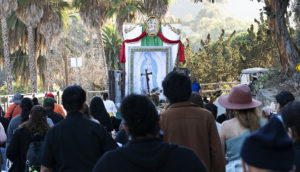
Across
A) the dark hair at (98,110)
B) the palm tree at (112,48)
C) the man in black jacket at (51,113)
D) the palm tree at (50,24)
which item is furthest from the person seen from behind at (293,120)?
the palm tree at (112,48)

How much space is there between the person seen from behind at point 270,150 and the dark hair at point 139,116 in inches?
24.6

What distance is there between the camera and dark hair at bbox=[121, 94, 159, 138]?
270cm

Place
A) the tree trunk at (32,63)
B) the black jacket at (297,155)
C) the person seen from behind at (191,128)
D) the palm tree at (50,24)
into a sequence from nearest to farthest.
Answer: the black jacket at (297,155), the person seen from behind at (191,128), the tree trunk at (32,63), the palm tree at (50,24)

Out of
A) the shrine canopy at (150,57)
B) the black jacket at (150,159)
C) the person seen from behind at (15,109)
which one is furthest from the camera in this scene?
the shrine canopy at (150,57)

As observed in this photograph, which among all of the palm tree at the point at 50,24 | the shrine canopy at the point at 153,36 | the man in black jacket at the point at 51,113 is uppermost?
the palm tree at the point at 50,24

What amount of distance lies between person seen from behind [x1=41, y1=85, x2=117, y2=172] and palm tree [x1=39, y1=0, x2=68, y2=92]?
88.5 ft

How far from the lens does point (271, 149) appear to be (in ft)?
7.30

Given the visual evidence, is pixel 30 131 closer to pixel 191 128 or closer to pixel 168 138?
pixel 168 138

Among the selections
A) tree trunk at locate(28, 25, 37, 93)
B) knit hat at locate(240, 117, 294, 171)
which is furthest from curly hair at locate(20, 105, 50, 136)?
tree trunk at locate(28, 25, 37, 93)

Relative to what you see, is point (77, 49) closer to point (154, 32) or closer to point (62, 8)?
point (62, 8)

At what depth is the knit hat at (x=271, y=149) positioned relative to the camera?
2229 mm

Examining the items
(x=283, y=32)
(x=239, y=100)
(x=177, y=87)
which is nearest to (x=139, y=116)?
(x=177, y=87)

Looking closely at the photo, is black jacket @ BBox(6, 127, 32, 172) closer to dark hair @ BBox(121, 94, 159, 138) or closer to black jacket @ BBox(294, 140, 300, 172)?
dark hair @ BBox(121, 94, 159, 138)

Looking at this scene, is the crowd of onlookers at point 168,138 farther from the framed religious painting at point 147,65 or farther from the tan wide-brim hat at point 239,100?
the framed religious painting at point 147,65
